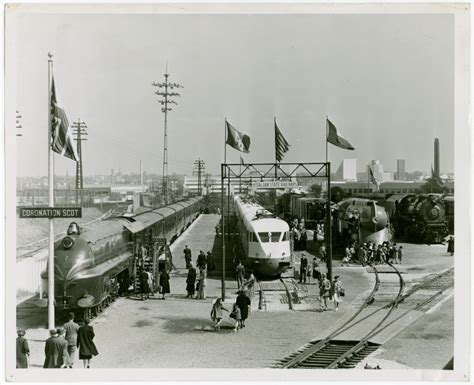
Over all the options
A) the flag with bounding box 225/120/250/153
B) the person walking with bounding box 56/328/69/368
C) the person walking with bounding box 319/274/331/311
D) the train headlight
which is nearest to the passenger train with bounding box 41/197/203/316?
the train headlight

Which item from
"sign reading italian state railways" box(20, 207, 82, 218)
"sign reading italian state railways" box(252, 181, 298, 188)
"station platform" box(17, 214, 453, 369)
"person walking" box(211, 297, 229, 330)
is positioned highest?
"sign reading italian state railways" box(252, 181, 298, 188)

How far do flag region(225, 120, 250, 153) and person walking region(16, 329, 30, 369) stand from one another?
1024 cm

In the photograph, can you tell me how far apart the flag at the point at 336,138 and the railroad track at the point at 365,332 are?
6084mm

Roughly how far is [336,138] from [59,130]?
10821mm

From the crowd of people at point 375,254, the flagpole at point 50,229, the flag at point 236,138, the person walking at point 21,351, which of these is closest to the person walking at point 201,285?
the flag at point 236,138

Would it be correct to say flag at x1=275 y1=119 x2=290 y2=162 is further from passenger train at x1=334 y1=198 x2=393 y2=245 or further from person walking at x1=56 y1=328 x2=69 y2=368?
person walking at x1=56 y1=328 x2=69 y2=368

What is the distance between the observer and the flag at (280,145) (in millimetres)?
21734

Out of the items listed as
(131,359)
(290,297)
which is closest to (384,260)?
(290,297)

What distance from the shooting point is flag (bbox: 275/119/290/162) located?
21.7 meters

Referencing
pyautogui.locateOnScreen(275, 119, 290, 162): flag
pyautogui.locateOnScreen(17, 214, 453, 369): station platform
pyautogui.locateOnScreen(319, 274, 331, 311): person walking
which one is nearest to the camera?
pyautogui.locateOnScreen(17, 214, 453, 369): station platform

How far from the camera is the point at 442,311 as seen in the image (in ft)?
60.7

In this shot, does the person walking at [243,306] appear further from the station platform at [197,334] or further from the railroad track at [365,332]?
the railroad track at [365,332]

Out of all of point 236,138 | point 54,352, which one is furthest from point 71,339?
point 236,138

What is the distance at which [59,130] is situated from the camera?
1562cm
